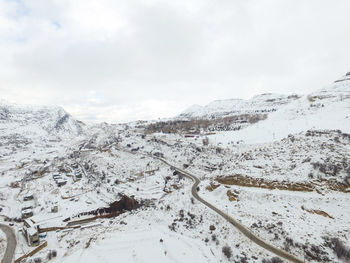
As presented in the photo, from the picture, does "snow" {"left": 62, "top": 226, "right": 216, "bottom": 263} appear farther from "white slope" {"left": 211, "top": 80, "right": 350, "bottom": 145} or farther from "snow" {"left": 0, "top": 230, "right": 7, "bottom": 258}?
"white slope" {"left": 211, "top": 80, "right": 350, "bottom": 145}

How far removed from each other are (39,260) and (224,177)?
2654 centimetres

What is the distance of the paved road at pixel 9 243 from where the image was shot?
2092cm

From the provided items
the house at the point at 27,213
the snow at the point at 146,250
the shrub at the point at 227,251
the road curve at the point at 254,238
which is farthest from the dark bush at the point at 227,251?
the house at the point at 27,213

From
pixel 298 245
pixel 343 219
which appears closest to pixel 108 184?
pixel 298 245

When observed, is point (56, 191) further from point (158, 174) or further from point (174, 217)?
point (174, 217)

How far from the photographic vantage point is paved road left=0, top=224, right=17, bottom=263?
20.9 metres

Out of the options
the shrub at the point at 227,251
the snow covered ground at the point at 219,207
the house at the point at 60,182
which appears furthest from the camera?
the house at the point at 60,182

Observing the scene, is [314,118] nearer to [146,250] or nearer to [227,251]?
[227,251]

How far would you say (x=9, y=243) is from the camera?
79.0ft

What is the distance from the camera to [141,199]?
33.4 metres

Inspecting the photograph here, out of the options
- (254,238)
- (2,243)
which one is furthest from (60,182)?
(254,238)

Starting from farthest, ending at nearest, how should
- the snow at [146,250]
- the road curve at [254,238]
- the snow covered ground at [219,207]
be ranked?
the snow at [146,250]
the snow covered ground at [219,207]
the road curve at [254,238]

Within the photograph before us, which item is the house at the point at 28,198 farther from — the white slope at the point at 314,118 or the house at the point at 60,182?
the white slope at the point at 314,118

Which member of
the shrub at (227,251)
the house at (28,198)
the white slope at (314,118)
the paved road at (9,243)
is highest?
the white slope at (314,118)
